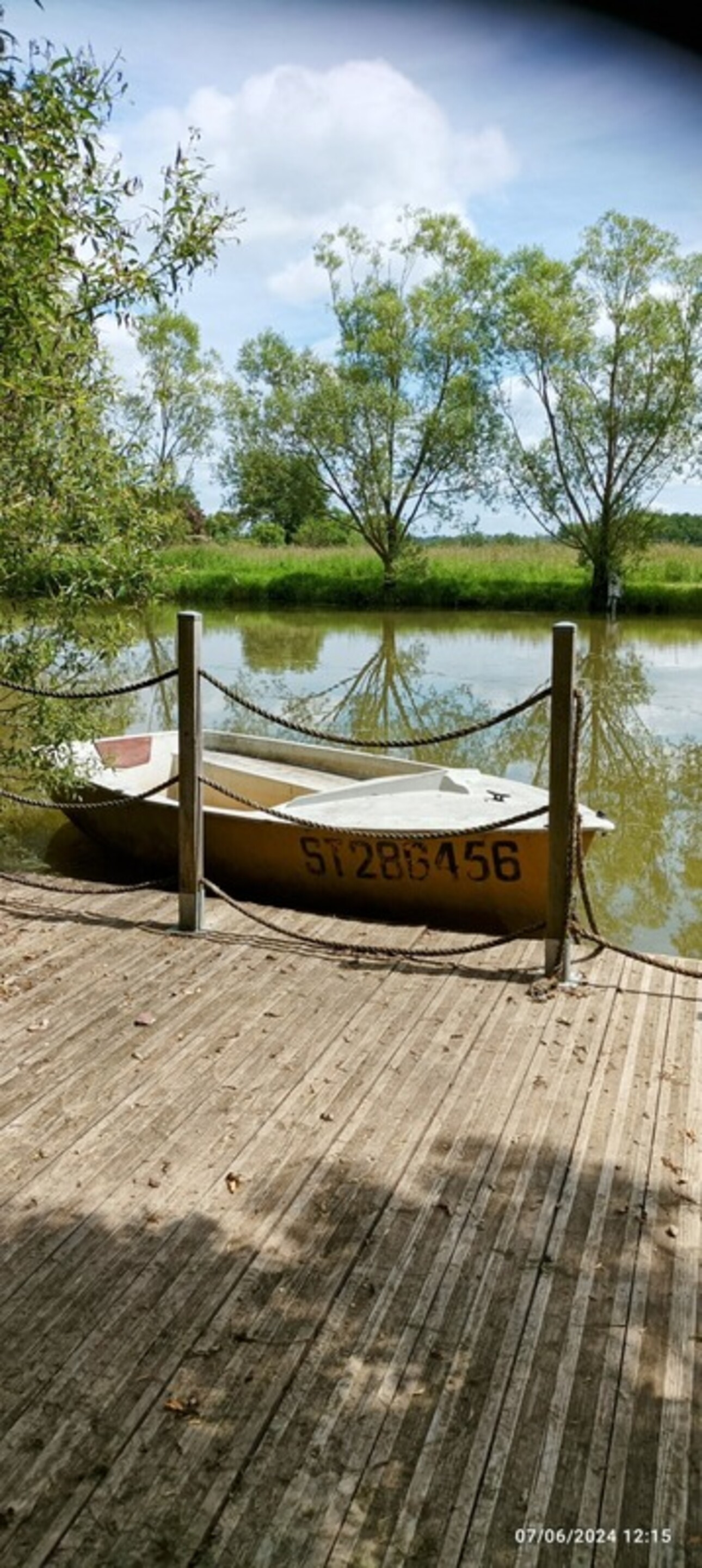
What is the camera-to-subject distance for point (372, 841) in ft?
21.5

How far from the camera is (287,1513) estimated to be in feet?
6.20

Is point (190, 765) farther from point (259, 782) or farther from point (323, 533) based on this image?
point (323, 533)

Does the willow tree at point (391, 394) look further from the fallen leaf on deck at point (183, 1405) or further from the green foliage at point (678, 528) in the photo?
the fallen leaf on deck at point (183, 1405)

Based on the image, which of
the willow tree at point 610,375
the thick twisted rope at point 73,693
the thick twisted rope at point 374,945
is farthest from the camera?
the willow tree at point 610,375

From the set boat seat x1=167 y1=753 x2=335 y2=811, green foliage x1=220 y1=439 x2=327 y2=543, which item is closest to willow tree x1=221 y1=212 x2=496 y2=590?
green foliage x1=220 y1=439 x2=327 y2=543

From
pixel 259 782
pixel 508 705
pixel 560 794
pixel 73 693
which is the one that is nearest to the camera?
pixel 560 794

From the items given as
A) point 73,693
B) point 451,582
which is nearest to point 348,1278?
point 73,693

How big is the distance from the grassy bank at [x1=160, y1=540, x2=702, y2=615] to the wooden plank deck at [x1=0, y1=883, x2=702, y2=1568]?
94.8 ft

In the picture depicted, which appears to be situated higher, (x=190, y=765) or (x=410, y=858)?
(x=190, y=765)

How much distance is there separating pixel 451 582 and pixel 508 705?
18.0 m

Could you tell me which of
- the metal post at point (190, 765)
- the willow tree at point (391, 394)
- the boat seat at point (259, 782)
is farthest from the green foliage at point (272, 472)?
the metal post at point (190, 765)

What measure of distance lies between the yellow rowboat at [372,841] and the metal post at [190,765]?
0.40 m

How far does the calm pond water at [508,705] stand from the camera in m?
8.79

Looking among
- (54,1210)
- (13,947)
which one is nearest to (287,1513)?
(54,1210)
